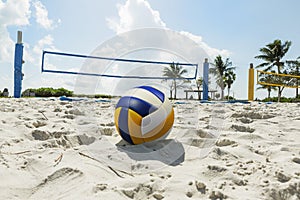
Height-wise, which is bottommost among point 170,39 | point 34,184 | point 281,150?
point 34,184

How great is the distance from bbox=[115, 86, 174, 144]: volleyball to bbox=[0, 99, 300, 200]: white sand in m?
0.09

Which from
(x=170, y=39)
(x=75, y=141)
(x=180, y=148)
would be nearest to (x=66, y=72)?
(x=170, y=39)

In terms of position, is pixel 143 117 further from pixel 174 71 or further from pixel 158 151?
pixel 174 71

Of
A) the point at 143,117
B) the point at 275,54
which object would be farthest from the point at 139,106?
the point at 275,54

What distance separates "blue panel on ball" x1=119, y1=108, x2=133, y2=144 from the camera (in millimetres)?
2033

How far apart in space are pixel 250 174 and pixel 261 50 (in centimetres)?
2749

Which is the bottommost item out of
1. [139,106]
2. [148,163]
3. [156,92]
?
[148,163]

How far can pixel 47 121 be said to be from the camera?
262 cm

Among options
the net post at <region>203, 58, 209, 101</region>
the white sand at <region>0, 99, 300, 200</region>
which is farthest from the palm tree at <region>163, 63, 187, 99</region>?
the white sand at <region>0, 99, 300, 200</region>

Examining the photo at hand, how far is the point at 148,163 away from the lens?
1.64m

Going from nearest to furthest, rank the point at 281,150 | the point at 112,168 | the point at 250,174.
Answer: the point at 250,174 < the point at 112,168 < the point at 281,150

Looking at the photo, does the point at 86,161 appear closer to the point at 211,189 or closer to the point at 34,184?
the point at 34,184

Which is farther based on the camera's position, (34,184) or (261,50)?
(261,50)

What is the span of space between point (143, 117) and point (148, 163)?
46 cm
